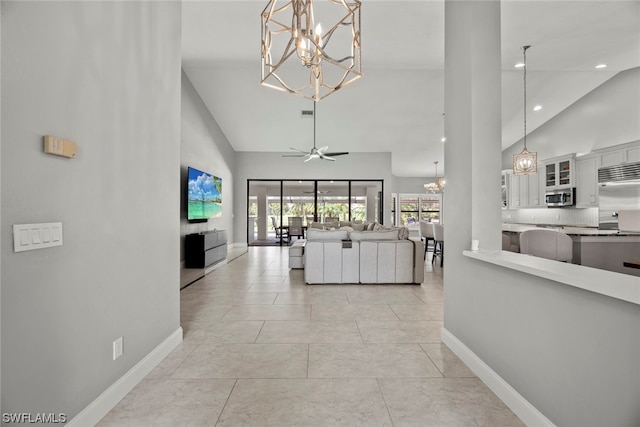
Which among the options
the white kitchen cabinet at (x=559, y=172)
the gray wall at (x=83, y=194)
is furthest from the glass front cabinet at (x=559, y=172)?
the gray wall at (x=83, y=194)

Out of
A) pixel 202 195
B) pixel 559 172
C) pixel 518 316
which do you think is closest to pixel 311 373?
pixel 518 316

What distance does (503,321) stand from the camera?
1861 mm

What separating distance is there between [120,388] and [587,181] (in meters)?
8.14

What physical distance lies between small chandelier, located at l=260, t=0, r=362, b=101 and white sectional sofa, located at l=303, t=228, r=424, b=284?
2277 millimetres

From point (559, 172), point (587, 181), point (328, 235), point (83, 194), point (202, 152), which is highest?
point (202, 152)

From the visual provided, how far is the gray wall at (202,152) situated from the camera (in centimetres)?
601

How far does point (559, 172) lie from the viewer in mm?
6902

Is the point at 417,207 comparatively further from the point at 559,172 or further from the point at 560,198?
the point at 560,198

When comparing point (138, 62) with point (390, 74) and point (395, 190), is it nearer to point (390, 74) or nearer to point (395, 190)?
point (390, 74)

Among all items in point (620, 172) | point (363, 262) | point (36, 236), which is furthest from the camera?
point (620, 172)

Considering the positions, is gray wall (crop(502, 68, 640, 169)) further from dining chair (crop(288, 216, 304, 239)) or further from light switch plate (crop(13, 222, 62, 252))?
light switch plate (crop(13, 222, 62, 252))

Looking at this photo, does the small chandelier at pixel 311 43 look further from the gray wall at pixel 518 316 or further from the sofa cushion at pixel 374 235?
the sofa cushion at pixel 374 235

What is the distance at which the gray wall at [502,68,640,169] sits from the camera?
18.6ft

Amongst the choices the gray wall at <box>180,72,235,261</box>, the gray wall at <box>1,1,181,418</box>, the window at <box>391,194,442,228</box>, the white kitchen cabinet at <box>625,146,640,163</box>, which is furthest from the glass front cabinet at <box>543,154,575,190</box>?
the gray wall at <box>180,72,235,261</box>
